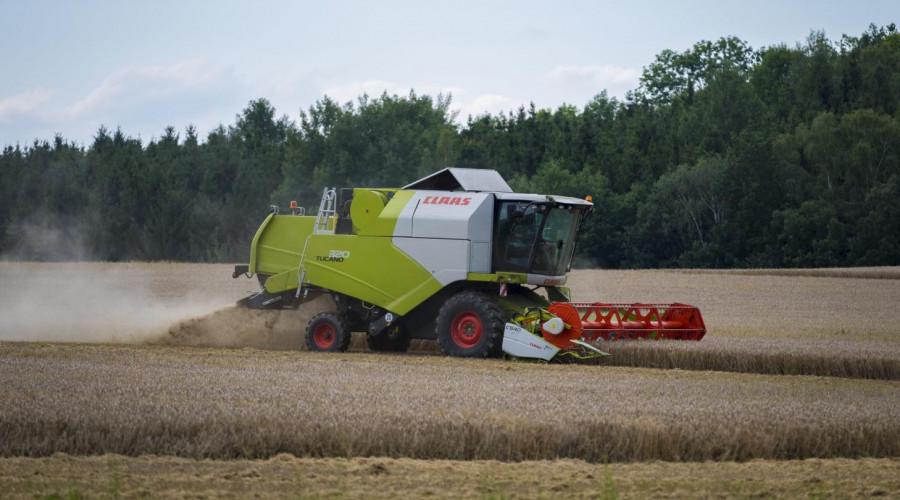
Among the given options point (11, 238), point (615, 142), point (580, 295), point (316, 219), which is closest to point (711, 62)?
point (615, 142)

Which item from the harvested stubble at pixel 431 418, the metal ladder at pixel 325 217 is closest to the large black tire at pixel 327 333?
the metal ladder at pixel 325 217

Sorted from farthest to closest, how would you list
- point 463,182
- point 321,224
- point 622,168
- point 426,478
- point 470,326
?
point 622,168 → point 321,224 → point 463,182 → point 470,326 → point 426,478

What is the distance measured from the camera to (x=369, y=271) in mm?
17031

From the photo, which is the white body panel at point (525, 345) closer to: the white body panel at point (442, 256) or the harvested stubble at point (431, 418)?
the white body panel at point (442, 256)

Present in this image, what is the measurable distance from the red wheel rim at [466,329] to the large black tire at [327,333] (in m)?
1.94

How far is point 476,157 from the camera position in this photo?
69125mm

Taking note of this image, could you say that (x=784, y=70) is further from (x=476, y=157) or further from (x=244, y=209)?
(x=244, y=209)

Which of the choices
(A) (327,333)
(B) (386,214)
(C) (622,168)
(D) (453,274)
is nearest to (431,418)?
(D) (453,274)

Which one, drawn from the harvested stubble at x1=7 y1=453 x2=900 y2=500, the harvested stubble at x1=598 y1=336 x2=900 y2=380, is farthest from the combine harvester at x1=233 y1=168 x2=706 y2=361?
the harvested stubble at x1=7 y1=453 x2=900 y2=500

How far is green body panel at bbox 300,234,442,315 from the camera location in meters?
16.7

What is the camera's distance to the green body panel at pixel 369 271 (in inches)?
656

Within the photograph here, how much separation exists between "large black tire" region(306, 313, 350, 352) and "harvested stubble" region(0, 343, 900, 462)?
15.8 ft

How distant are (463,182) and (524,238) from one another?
130 cm

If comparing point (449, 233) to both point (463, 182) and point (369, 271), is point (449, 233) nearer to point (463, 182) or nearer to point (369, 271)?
point (463, 182)
